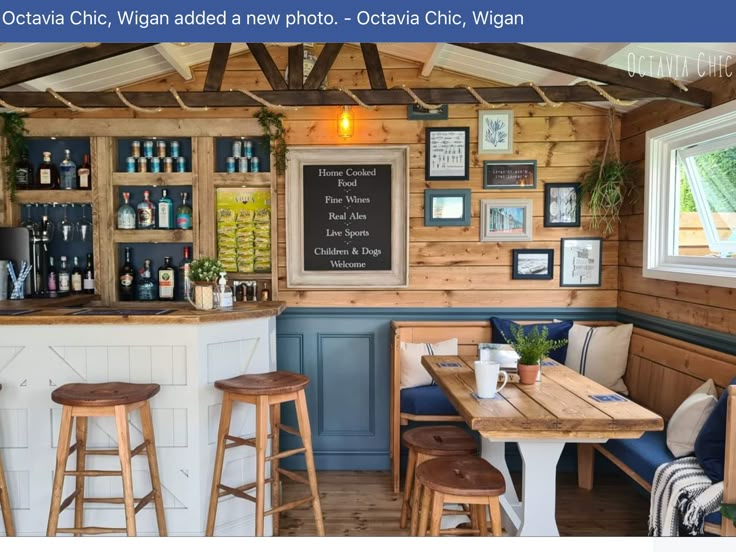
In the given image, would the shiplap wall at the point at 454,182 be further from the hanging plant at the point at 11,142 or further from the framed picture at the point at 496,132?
the hanging plant at the point at 11,142

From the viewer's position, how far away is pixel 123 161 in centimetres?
394

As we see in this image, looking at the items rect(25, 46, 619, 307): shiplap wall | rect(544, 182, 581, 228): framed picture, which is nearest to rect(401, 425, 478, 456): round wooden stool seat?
rect(25, 46, 619, 307): shiplap wall

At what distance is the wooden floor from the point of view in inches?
120

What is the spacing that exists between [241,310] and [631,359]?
228 centimetres

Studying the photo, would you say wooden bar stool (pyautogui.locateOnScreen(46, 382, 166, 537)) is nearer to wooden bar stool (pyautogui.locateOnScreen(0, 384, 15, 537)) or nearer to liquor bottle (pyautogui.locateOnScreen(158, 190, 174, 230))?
wooden bar stool (pyautogui.locateOnScreen(0, 384, 15, 537))

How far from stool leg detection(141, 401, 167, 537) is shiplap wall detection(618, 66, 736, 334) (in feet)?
8.65

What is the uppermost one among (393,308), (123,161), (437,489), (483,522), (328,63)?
(328,63)

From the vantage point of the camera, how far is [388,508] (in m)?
3.33

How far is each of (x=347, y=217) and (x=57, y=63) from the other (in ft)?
5.85

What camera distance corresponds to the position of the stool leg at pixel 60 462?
246cm
